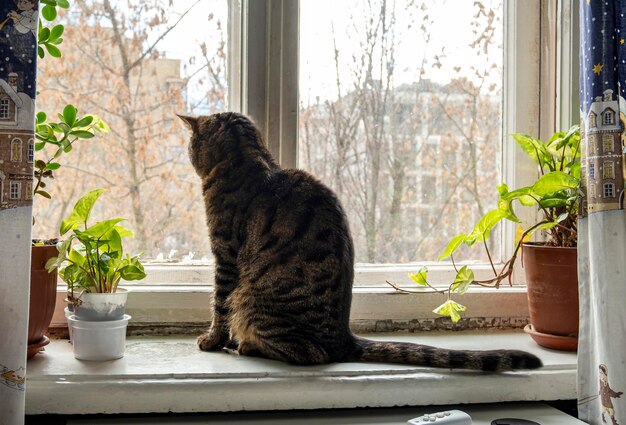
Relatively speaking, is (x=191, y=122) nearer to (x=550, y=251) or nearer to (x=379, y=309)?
(x=379, y=309)

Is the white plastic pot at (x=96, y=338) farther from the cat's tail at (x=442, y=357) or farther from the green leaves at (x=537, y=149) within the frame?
the green leaves at (x=537, y=149)

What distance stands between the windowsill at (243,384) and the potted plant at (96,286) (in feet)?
0.13

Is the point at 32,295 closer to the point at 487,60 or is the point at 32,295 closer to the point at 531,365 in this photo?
the point at 531,365

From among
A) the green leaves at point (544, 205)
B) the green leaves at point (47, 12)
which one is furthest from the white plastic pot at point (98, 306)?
the green leaves at point (544, 205)

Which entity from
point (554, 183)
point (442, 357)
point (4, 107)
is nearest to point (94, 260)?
point (4, 107)

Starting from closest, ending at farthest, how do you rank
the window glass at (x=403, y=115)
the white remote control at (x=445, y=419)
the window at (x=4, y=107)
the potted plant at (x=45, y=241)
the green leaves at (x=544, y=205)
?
the window at (x=4, y=107)
the white remote control at (x=445, y=419)
the potted plant at (x=45, y=241)
the green leaves at (x=544, y=205)
the window glass at (x=403, y=115)

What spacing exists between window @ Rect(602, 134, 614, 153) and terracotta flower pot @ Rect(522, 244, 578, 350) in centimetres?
27

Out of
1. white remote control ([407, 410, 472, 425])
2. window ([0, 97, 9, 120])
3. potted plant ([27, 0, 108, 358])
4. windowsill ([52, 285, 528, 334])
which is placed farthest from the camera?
windowsill ([52, 285, 528, 334])

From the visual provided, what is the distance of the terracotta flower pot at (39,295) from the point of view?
3.95 feet

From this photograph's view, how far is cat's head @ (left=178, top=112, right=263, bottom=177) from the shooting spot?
4.43 feet

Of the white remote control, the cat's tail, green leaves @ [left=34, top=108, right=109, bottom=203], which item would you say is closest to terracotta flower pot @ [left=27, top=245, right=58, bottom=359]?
green leaves @ [left=34, top=108, right=109, bottom=203]

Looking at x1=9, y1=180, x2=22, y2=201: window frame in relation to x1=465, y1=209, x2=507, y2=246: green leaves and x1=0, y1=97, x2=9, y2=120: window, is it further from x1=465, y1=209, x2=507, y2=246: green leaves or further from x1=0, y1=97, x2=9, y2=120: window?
x1=465, y1=209, x2=507, y2=246: green leaves

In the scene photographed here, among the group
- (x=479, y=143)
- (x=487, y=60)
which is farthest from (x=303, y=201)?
(x=487, y=60)

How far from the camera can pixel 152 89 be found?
4.97ft
